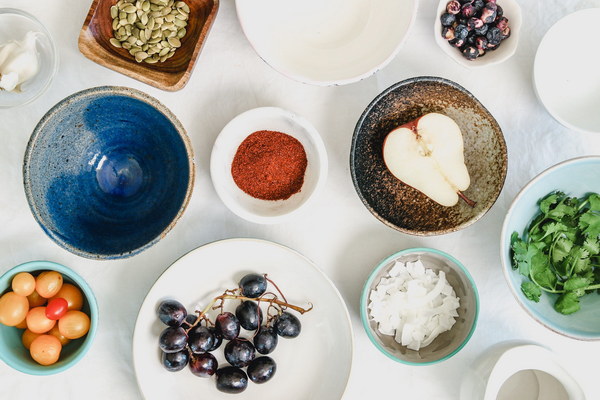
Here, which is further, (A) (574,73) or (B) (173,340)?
(A) (574,73)

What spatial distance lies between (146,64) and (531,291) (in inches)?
31.7

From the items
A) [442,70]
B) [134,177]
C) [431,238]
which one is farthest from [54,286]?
[442,70]

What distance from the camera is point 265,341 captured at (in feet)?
3.22

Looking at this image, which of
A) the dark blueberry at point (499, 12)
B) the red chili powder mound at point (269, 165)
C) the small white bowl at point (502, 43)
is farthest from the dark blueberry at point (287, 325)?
the dark blueberry at point (499, 12)

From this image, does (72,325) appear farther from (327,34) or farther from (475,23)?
(475,23)

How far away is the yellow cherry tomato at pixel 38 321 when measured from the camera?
3.06ft

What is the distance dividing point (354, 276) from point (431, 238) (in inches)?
6.5

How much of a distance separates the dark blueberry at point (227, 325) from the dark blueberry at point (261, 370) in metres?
0.06

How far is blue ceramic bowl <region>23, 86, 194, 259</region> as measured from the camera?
904 mm

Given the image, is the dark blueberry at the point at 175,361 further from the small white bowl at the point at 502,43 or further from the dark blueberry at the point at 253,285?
the small white bowl at the point at 502,43

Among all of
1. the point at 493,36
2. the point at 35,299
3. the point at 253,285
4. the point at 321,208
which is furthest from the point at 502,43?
the point at 35,299

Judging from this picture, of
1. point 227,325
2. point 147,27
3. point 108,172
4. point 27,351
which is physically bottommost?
point 27,351

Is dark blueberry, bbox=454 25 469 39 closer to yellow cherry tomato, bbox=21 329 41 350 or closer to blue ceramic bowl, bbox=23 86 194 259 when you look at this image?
blue ceramic bowl, bbox=23 86 194 259

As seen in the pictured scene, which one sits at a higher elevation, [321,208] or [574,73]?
[574,73]
